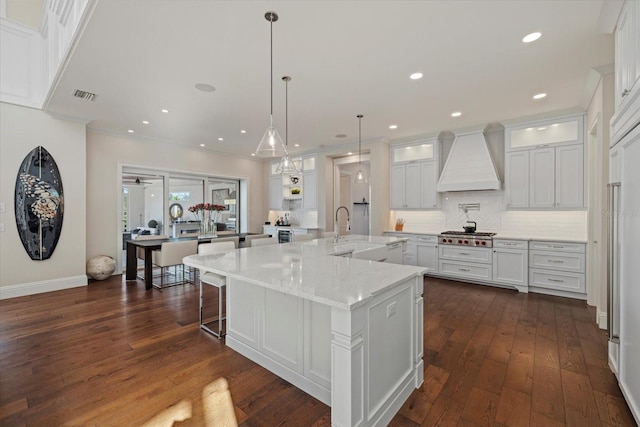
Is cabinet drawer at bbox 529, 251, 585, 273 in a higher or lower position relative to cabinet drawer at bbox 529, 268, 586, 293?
higher

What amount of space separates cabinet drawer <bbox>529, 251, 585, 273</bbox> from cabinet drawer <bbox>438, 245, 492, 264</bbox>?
0.63 meters

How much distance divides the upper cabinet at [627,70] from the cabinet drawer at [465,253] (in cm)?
315

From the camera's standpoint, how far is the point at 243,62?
9.98 feet

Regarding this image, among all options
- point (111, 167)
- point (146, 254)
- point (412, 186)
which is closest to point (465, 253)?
point (412, 186)

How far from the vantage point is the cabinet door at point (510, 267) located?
4676mm

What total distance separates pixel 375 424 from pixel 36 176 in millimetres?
5919

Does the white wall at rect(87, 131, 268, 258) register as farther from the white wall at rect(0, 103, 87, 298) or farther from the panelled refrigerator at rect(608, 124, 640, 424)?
the panelled refrigerator at rect(608, 124, 640, 424)

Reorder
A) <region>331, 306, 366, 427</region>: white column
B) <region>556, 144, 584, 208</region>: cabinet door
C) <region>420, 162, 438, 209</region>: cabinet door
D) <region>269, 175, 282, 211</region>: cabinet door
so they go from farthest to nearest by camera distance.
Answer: <region>269, 175, 282, 211</region>: cabinet door → <region>420, 162, 438, 209</region>: cabinet door → <region>556, 144, 584, 208</region>: cabinet door → <region>331, 306, 366, 427</region>: white column

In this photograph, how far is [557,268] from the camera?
4457 millimetres

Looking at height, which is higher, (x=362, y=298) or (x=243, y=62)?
(x=243, y=62)

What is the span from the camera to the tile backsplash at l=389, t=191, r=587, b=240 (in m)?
4.82

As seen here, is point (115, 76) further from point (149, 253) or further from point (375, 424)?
point (375, 424)

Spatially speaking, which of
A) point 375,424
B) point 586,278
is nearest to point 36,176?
point 375,424

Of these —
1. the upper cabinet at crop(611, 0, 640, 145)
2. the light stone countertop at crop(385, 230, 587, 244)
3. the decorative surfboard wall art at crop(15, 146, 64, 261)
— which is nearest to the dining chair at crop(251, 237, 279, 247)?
the light stone countertop at crop(385, 230, 587, 244)
